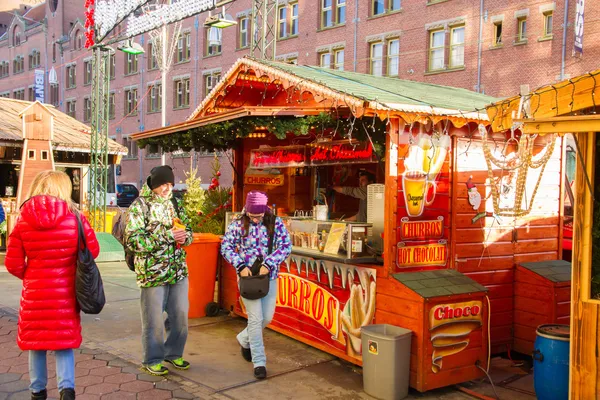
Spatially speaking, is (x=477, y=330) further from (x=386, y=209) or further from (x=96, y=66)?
(x=96, y=66)

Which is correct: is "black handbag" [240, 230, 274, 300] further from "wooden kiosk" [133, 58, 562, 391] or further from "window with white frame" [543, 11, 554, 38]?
"window with white frame" [543, 11, 554, 38]

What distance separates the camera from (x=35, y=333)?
3.93 meters

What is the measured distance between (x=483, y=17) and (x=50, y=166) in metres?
16.8

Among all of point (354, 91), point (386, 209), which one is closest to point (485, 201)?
point (386, 209)

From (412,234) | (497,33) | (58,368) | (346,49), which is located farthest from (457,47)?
(58,368)

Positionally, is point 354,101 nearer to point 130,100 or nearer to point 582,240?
point 582,240

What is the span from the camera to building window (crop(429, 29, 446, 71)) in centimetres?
2369

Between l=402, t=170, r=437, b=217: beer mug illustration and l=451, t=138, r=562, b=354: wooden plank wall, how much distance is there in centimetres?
42

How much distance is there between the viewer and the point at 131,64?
3934 centimetres

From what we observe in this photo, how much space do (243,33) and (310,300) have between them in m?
28.1

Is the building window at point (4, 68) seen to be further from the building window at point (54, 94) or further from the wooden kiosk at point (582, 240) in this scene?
the wooden kiosk at point (582, 240)

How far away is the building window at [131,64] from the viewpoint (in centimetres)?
3894

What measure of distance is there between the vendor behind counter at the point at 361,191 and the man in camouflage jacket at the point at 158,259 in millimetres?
2381

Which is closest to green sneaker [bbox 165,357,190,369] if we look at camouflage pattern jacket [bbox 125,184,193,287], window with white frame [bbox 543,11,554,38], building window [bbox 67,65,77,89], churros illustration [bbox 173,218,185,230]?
camouflage pattern jacket [bbox 125,184,193,287]
